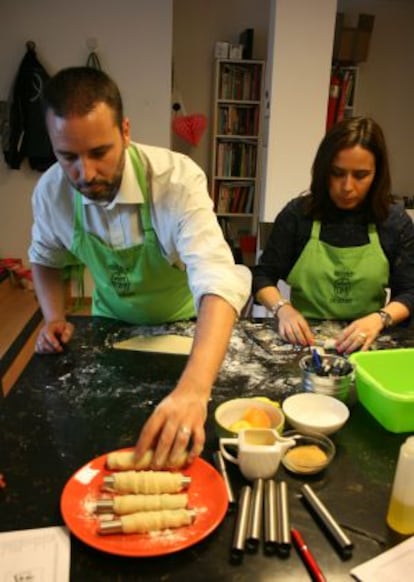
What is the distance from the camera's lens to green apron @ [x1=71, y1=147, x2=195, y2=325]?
1.45m

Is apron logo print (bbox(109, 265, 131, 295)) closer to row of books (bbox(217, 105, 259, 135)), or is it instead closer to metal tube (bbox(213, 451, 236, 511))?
metal tube (bbox(213, 451, 236, 511))

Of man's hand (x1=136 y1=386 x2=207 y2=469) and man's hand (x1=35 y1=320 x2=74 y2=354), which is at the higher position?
man's hand (x1=136 y1=386 x2=207 y2=469)

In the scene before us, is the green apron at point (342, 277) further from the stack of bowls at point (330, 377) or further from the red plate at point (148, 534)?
the red plate at point (148, 534)

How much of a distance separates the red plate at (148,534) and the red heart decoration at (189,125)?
4.03m

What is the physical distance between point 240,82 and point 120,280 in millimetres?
3583

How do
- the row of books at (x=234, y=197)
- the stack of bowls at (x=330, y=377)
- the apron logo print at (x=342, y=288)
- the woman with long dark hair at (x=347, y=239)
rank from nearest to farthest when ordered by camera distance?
the stack of bowls at (x=330, y=377), the woman with long dark hair at (x=347, y=239), the apron logo print at (x=342, y=288), the row of books at (x=234, y=197)

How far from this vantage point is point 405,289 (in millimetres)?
1759

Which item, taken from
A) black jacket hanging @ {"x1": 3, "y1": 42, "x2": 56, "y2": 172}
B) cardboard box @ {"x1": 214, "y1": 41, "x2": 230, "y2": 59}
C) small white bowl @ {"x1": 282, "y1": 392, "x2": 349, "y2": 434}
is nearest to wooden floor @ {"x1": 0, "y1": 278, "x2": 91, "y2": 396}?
black jacket hanging @ {"x1": 3, "y1": 42, "x2": 56, "y2": 172}

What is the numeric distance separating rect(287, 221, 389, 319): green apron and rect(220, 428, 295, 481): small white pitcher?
Answer: 0.94 metres

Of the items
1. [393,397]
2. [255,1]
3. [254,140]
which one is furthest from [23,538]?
[255,1]

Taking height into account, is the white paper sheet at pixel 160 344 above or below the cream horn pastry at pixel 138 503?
below

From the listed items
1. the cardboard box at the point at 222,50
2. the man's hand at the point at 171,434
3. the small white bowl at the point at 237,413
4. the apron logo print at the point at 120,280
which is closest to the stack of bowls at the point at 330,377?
the small white bowl at the point at 237,413

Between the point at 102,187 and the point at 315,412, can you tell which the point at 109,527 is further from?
the point at 102,187

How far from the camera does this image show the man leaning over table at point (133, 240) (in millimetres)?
1009
